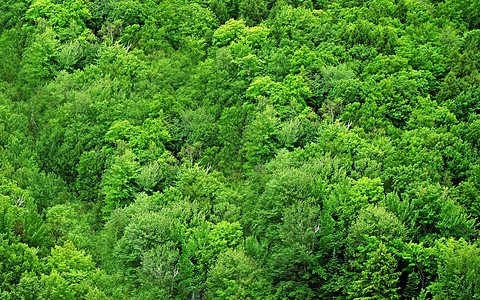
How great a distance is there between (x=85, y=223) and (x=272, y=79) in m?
28.8

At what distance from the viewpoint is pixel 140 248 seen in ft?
200

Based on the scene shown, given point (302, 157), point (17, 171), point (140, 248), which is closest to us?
point (140, 248)

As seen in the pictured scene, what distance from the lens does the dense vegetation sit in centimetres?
5831

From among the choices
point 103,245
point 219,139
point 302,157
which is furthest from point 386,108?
point 103,245

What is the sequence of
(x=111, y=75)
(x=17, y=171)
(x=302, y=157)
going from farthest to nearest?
1. (x=111, y=75)
2. (x=17, y=171)
3. (x=302, y=157)

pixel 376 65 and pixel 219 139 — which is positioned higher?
pixel 376 65

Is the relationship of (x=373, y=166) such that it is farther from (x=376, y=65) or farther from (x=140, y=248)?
(x=140, y=248)

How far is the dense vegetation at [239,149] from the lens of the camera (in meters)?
58.3

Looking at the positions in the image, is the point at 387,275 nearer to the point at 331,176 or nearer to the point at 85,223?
the point at 331,176

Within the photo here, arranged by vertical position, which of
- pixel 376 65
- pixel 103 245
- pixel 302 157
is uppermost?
pixel 376 65

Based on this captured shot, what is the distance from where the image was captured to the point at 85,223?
246 ft

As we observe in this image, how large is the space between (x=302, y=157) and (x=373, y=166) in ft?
25.6

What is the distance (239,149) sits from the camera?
7938cm

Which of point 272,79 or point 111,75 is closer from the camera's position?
point 272,79
